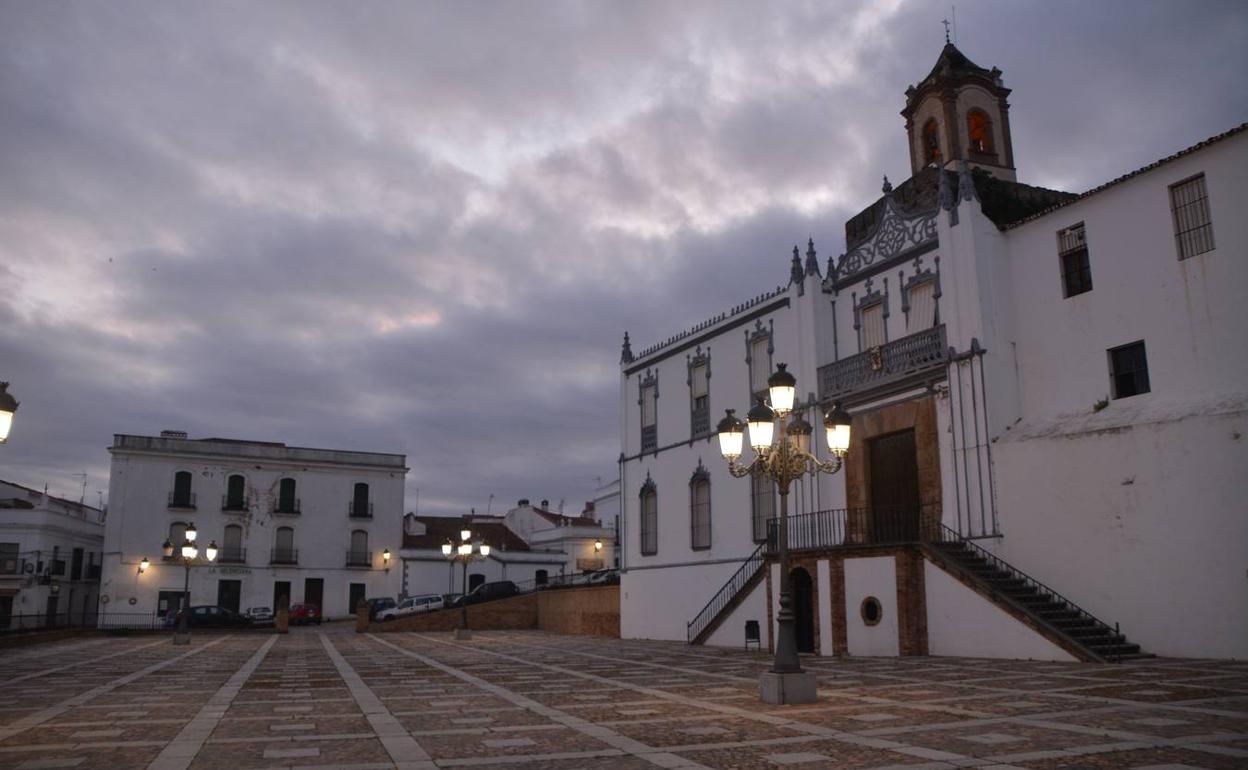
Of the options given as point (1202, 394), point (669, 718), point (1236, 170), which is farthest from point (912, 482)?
point (669, 718)

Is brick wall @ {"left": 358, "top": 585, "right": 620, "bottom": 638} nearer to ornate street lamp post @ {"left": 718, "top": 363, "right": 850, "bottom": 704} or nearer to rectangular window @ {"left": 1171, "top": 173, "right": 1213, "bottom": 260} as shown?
ornate street lamp post @ {"left": 718, "top": 363, "right": 850, "bottom": 704}

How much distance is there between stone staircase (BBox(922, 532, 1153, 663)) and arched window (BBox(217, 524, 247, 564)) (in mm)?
40956

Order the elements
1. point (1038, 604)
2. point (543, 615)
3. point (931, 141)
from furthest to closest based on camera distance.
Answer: point (543, 615), point (931, 141), point (1038, 604)

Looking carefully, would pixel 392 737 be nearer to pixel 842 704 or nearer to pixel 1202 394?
pixel 842 704

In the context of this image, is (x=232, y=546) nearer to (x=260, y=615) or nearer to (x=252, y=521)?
(x=252, y=521)

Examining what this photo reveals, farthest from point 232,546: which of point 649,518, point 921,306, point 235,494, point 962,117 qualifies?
point 962,117

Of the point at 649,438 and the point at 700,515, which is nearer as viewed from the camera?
the point at 700,515

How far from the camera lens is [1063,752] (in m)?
8.16

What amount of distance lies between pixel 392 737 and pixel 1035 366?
16512 millimetres

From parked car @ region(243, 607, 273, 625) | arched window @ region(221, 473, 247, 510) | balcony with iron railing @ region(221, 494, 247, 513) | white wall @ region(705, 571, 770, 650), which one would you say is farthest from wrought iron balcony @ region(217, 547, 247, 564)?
white wall @ region(705, 571, 770, 650)

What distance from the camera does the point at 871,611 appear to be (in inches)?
825

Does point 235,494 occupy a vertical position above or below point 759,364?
below

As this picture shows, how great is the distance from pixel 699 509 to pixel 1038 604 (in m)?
13.4

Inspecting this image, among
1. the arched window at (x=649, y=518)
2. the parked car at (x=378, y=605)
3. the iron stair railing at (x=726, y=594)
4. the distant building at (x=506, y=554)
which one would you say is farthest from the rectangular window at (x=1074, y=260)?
the parked car at (x=378, y=605)
